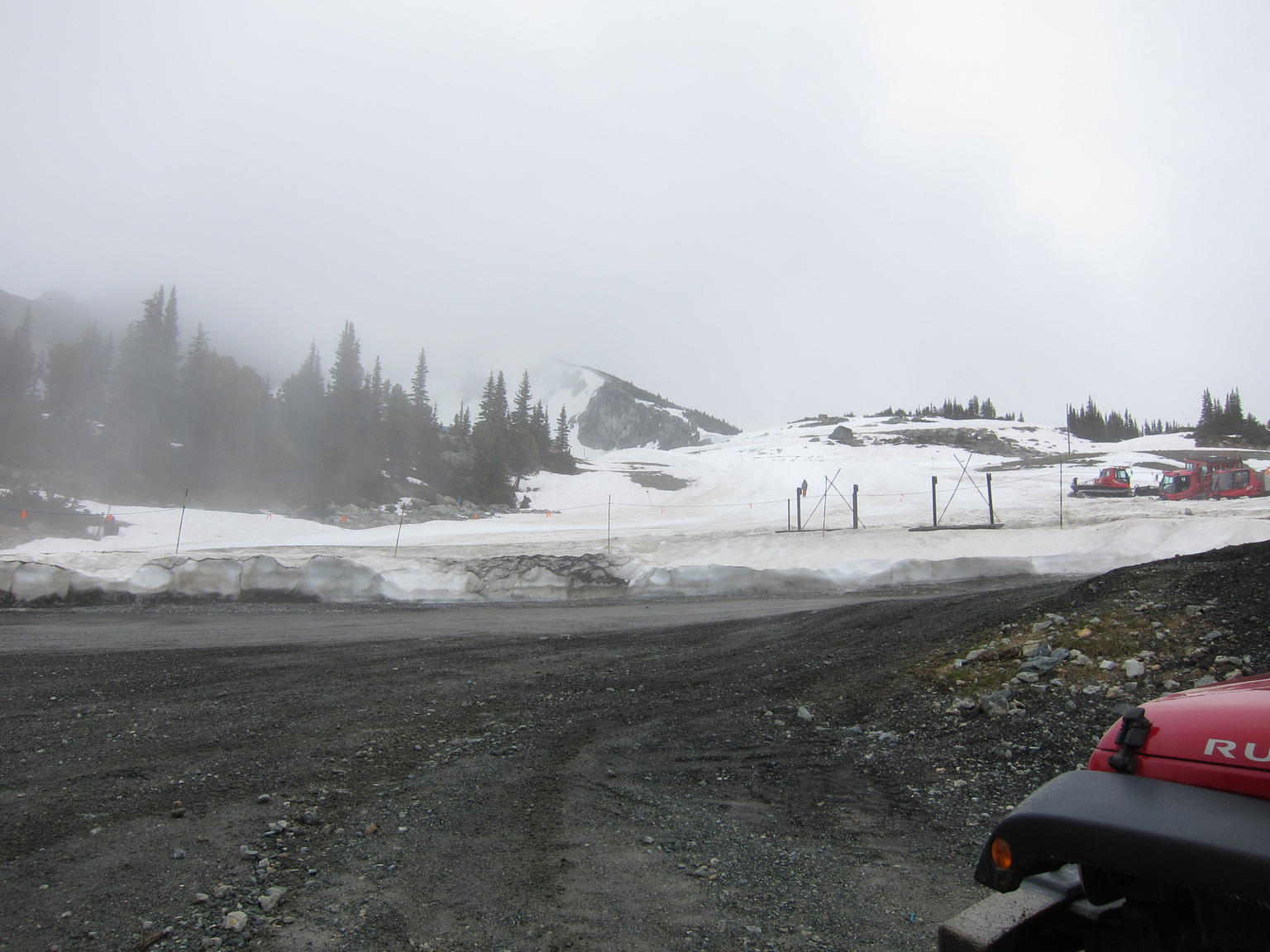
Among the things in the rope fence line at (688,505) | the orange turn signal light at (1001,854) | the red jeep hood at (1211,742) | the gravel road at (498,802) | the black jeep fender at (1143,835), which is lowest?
the gravel road at (498,802)

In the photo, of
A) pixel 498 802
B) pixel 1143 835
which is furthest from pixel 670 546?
pixel 1143 835

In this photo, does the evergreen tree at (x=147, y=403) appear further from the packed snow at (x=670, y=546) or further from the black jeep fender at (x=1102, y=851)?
the black jeep fender at (x=1102, y=851)

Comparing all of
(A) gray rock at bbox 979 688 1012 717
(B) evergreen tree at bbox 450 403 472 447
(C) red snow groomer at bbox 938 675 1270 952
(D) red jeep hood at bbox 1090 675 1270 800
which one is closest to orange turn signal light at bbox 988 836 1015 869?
(C) red snow groomer at bbox 938 675 1270 952

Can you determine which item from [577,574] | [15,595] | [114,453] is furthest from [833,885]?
[114,453]

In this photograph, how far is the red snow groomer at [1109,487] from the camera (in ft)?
116

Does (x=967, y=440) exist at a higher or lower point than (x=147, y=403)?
lower

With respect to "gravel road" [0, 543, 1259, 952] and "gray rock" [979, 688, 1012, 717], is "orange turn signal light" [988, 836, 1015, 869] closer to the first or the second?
"gravel road" [0, 543, 1259, 952]

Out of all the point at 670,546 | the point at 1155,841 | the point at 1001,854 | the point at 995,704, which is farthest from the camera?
the point at 670,546

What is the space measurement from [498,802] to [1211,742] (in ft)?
12.9

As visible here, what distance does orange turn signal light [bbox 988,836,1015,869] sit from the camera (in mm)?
1956

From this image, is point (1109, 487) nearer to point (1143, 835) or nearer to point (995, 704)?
point (995, 704)

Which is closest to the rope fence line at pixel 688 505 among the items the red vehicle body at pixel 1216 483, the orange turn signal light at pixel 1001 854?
the red vehicle body at pixel 1216 483

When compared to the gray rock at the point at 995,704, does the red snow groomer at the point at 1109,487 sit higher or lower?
higher

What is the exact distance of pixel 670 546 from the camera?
2530 centimetres
